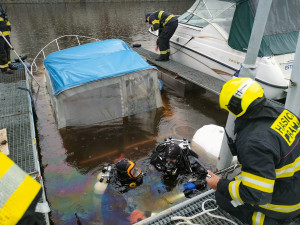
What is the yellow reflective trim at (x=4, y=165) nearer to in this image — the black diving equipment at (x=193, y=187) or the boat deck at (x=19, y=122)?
the boat deck at (x=19, y=122)

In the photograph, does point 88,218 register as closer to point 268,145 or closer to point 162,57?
point 268,145

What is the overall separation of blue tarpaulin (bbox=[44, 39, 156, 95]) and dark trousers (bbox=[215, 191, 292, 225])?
3700 millimetres

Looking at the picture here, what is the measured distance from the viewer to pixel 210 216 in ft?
9.91

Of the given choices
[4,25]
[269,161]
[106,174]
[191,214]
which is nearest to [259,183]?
[269,161]

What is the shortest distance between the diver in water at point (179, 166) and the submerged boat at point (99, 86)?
2036mm

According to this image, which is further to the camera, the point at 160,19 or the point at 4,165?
the point at 160,19

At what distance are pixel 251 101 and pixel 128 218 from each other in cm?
259

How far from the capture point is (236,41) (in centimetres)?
652

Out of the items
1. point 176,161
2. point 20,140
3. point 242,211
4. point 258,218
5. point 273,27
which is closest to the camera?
point 258,218

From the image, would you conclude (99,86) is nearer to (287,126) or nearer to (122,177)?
(122,177)

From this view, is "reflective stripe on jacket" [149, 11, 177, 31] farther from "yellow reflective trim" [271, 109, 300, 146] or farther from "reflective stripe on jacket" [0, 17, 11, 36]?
"yellow reflective trim" [271, 109, 300, 146]

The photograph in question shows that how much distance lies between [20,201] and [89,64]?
15.8 ft

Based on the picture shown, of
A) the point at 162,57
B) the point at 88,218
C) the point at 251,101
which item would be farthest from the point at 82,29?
the point at 251,101

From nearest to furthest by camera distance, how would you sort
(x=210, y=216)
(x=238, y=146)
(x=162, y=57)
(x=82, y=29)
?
(x=238, y=146) → (x=210, y=216) → (x=162, y=57) → (x=82, y=29)
